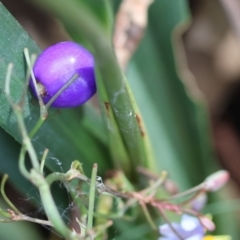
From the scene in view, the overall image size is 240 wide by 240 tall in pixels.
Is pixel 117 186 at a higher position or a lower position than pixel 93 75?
lower

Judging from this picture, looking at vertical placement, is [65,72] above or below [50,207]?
above

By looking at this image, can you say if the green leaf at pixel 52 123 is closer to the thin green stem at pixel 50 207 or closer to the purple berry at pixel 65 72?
the purple berry at pixel 65 72

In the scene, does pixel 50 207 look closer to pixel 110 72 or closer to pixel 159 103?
pixel 110 72

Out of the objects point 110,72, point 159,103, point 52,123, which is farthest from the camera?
point 159,103

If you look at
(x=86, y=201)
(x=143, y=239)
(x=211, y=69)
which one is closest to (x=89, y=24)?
(x=86, y=201)

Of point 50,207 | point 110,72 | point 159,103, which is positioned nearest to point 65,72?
point 110,72

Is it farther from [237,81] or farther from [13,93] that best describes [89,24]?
[237,81]

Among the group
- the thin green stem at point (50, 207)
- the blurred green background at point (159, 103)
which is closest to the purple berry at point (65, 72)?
the blurred green background at point (159, 103)

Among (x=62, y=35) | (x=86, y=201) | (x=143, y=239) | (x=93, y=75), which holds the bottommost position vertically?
(x=143, y=239)
